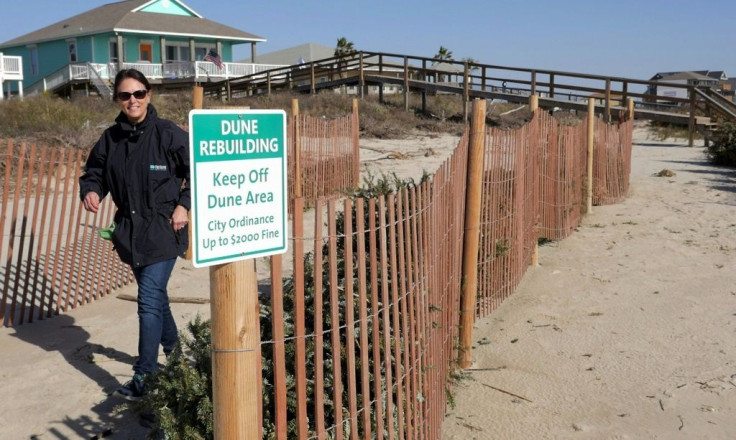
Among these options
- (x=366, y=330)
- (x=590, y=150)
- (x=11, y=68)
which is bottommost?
(x=366, y=330)

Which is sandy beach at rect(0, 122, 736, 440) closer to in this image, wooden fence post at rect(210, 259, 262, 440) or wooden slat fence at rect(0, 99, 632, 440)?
wooden slat fence at rect(0, 99, 632, 440)

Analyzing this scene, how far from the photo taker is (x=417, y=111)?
98.6 ft

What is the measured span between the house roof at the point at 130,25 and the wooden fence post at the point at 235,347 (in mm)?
37103

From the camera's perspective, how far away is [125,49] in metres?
38.9

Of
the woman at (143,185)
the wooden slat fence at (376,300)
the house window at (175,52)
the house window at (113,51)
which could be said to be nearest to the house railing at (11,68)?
the house window at (113,51)

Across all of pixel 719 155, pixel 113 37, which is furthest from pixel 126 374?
pixel 113 37

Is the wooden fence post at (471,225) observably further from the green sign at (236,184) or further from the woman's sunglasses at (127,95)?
the green sign at (236,184)

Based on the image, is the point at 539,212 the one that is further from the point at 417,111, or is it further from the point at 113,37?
Answer: the point at 113,37

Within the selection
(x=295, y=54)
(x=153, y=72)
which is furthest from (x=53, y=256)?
(x=295, y=54)

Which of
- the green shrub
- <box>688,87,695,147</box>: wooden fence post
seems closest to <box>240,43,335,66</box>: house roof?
<box>688,87,695,147</box>: wooden fence post

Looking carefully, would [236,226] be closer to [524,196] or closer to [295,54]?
[524,196]

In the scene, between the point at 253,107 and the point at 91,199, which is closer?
the point at 91,199

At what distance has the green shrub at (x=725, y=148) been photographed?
17641 millimetres

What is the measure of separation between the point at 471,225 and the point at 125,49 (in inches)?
1449
